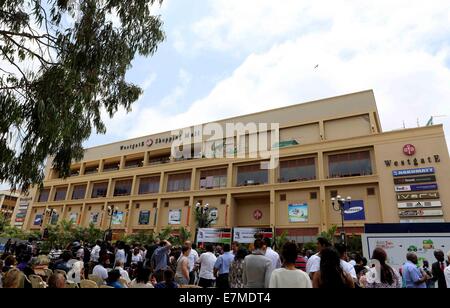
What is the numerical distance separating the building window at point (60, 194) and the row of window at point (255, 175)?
4.32 m

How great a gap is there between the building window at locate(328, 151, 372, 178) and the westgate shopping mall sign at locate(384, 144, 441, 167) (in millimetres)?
1659

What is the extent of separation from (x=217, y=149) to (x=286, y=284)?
2897 cm

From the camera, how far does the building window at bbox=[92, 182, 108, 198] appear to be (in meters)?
37.4

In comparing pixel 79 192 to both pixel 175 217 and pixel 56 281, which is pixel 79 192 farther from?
pixel 56 281

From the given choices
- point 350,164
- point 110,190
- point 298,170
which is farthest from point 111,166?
point 350,164

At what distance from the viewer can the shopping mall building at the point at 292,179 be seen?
2122cm

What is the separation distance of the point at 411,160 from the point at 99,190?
3567cm

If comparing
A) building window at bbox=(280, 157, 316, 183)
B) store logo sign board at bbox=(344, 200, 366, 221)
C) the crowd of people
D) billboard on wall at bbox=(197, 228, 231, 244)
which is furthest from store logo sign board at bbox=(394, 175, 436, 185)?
the crowd of people

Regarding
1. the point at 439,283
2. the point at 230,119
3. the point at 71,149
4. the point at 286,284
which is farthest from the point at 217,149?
the point at 286,284

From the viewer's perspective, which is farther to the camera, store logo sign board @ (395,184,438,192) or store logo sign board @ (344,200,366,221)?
store logo sign board @ (344,200,366,221)

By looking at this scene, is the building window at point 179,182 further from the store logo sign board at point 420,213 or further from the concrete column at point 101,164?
the store logo sign board at point 420,213

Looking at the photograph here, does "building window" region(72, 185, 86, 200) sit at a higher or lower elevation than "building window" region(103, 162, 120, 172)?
lower

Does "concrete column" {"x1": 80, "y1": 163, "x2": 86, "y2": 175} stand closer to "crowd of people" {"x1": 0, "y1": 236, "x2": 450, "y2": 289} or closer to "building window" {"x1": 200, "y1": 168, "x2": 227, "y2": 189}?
"building window" {"x1": 200, "y1": 168, "x2": 227, "y2": 189}

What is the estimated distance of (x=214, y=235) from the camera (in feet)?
56.2
